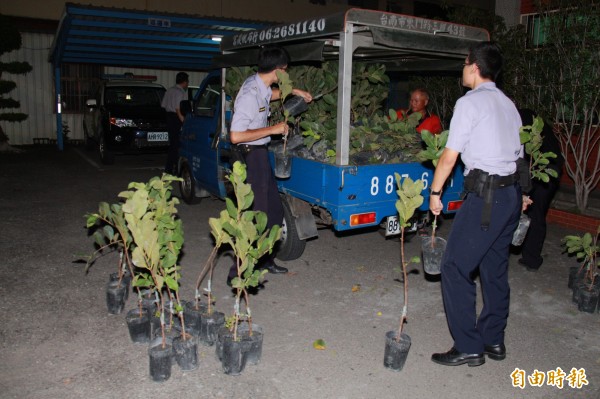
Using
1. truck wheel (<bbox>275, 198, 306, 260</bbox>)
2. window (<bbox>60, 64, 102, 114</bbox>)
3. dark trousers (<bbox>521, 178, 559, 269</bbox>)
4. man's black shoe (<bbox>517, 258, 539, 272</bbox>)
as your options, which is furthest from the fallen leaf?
window (<bbox>60, 64, 102, 114</bbox>)

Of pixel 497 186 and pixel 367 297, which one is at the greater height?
pixel 497 186

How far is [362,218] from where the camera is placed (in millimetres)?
5207

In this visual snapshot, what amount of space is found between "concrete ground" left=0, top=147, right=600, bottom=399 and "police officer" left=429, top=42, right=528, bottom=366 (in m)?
0.56

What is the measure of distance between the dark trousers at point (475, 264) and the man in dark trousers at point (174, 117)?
6550mm

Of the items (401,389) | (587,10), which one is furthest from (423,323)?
(587,10)

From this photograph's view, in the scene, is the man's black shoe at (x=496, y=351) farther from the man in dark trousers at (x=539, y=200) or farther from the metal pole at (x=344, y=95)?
the metal pole at (x=344, y=95)

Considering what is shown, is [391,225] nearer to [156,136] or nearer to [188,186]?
[188,186]

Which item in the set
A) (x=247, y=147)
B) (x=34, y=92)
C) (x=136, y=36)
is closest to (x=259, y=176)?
(x=247, y=147)

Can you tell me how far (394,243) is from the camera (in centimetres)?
694

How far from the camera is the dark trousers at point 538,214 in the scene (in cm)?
568

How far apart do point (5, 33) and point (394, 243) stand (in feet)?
41.5

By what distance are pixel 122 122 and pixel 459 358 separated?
1020 cm

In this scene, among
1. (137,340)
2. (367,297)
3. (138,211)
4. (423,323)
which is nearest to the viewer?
(138,211)

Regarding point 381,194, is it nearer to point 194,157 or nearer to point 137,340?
point 137,340
